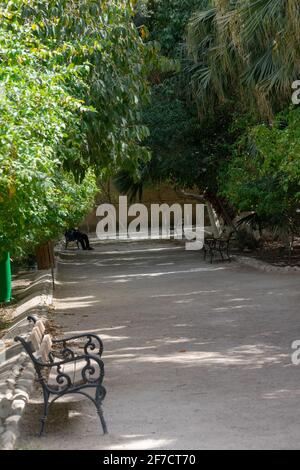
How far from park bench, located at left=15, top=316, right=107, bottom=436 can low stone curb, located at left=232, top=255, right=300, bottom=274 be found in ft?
33.1

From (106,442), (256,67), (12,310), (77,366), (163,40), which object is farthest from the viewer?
(163,40)

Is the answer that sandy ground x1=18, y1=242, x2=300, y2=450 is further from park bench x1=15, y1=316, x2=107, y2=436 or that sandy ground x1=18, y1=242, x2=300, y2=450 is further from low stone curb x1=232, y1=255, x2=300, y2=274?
low stone curb x1=232, y1=255, x2=300, y2=274

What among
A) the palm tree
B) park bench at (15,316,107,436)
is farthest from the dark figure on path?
park bench at (15,316,107,436)

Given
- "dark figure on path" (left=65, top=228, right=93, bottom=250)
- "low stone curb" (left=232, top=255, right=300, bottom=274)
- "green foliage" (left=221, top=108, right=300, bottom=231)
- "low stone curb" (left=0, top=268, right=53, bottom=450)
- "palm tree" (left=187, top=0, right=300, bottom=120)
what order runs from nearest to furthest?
"low stone curb" (left=0, top=268, right=53, bottom=450) → "palm tree" (left=187, top=0, right=300, bottom=120) → "green foliage" (left=221, top=108, right=300, bottom=231) → "low stone curb" (left=232, top=255, right=300, bottom=274) → "dark figure on path" (left=65, top=228, right=93, bottom=250)

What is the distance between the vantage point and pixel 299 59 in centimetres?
1434

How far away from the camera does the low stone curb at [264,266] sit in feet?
70.2

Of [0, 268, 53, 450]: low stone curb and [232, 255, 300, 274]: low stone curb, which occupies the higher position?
[232, 255, 300, 274]: low stone curb

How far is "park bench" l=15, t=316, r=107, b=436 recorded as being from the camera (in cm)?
761

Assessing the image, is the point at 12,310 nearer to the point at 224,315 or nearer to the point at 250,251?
the point at 224,315

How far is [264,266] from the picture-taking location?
22609 mm

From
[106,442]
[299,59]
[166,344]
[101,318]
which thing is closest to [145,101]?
[299,59]

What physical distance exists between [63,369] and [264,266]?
1307 cm

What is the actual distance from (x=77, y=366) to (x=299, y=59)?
6.51m

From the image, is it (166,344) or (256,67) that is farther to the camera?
(256,67)
